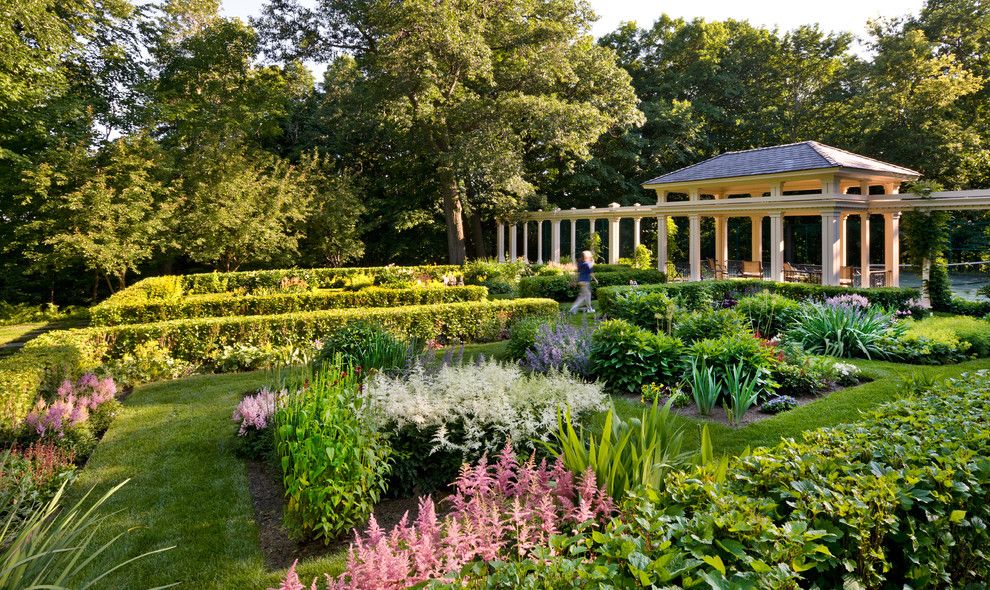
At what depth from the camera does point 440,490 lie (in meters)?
4.42

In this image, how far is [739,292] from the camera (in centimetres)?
1367

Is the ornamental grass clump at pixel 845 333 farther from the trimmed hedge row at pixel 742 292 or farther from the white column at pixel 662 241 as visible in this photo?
the white column at pixel 662 241

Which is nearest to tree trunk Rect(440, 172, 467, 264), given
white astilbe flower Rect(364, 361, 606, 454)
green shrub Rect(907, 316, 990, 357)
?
green shrub Rect(907, 316, 990, 357)

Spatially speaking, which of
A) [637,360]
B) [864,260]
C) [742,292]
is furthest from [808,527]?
[864,260]

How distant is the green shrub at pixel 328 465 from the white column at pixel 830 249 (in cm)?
1429

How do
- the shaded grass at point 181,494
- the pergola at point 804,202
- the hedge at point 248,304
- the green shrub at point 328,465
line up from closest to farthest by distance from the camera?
1. the shaded grass at point 181,494
2. the green shrub at point 328,465
3. the hedge at point 248,304
4. the pergola at point 804,202

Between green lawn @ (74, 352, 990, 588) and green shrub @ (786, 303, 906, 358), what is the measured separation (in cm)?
67

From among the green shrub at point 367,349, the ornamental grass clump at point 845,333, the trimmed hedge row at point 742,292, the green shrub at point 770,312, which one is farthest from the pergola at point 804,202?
the green shrub at point 367,349

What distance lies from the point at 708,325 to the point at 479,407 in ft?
13.8

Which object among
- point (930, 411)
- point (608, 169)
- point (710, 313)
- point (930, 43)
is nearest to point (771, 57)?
point (930, 43)

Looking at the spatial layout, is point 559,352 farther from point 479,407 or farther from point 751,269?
point 751,269

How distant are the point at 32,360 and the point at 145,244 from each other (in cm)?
1132

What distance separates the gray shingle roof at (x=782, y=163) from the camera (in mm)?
15633

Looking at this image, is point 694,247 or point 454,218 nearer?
point 694,247
